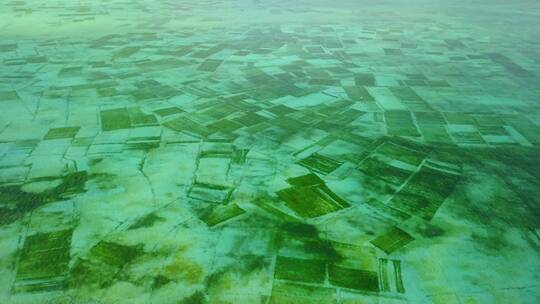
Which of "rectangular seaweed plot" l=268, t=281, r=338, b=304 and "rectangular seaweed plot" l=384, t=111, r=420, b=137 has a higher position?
"rectangular seaweed plot" l=268, t=281, r=338, b=304

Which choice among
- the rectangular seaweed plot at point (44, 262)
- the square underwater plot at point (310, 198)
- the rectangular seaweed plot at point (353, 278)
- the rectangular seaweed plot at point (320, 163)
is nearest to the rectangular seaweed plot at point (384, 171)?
the rectangular seaweed plot at point (320, 163)

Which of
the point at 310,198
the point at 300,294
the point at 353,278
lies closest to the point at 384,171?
the point at 310,198

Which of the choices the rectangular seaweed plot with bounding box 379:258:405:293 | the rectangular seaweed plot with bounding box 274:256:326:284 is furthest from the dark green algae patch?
the rectangular seaweed plot with bounding box 379:258:405:293

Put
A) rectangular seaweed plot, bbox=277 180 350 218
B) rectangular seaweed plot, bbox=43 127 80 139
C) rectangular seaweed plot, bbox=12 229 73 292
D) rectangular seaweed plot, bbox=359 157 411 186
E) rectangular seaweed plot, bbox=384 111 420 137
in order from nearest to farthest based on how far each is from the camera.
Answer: rectangular seaweed plot, bbox=12 229 73 292 → rectangular seaweed plot, bbox=277 180 350 218 → rectangular seaweed plot, bbox=359 157 411 186 → rectangular seaweed plot, bbox=43 127 80 139 → rectangular seaweed plot, bbox=384 111 420 137

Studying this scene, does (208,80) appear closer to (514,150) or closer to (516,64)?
(514,150)

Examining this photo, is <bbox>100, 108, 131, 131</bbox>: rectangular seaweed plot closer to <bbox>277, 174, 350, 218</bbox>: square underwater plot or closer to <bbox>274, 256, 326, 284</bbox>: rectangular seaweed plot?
<bbox>277, 174, 350, 218</bbox>: square underwater plot

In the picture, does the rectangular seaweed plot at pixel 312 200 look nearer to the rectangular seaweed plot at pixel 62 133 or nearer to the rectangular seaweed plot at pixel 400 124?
the rectangular seaweed plot at pixel 400 124
